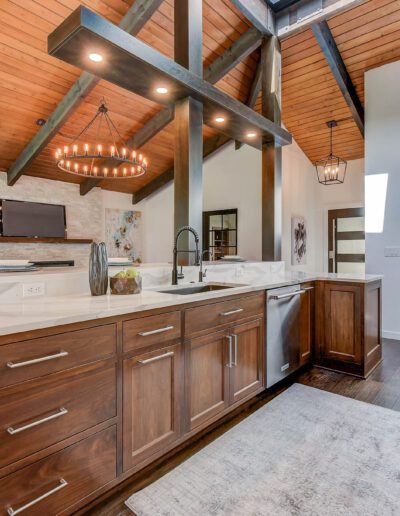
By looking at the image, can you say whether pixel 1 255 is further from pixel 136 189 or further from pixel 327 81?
pixel 327 81

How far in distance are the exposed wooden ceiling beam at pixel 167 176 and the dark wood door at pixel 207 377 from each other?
215 inches

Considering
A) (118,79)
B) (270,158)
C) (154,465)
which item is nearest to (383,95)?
(270,158)

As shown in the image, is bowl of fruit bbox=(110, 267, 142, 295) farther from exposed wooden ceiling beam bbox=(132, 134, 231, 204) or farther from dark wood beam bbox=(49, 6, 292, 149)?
exposed wooden ceiling beam bbox=(132, 134, 231, 204)

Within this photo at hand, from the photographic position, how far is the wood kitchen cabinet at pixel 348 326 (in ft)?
10.1

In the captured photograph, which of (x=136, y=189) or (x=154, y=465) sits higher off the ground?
(x=136, y=189)

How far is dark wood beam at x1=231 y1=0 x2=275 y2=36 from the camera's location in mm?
3820

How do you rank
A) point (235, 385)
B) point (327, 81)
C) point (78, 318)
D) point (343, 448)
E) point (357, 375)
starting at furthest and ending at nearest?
point (327, 81)
point (357, 375)
point (235, 385)
point (343, 448)
point (78, 318)

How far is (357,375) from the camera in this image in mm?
3123

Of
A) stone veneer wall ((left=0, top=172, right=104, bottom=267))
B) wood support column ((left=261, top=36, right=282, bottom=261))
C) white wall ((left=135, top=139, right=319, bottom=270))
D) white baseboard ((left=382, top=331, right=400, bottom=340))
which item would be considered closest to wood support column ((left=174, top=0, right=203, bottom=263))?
wood support column ((left=261, top=36, right=282, bottom=261))

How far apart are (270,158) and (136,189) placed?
4.59 m

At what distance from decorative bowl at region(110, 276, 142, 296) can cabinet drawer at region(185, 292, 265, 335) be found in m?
0.41

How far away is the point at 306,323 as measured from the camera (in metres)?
3.23

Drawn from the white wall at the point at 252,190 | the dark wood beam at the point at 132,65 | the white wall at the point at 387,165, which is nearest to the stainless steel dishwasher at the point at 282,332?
the dark wood beam at the point at 132,65

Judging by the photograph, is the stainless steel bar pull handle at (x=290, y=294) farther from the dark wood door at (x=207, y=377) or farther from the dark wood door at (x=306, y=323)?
the dark wood door at (x=207, y=377)
